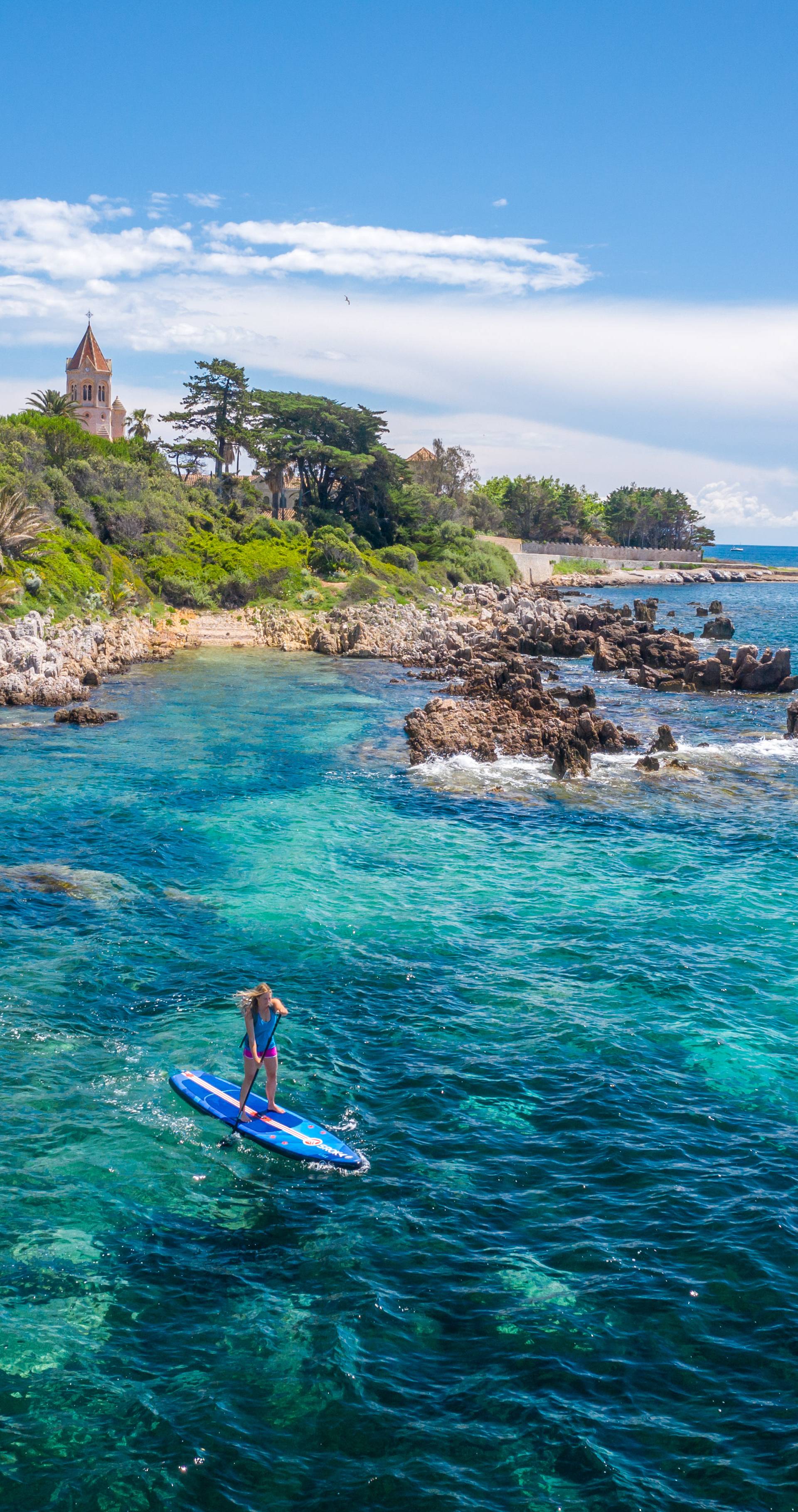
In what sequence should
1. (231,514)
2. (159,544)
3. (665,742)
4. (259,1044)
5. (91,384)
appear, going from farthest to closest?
(91,384) < (231,514) < (159,544) < (665,742) < (259,1044)

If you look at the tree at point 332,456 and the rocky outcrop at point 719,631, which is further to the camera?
the tree at point 332,456

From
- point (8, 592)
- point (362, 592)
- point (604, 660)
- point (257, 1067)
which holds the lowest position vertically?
point (257, 1067)

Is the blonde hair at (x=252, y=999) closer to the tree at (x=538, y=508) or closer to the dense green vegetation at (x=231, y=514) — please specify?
the dense green vegetation at (x=231, y=514)

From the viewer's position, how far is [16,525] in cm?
5772

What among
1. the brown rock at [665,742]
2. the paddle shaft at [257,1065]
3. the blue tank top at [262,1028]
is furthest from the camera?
the brown rock at [665,742]

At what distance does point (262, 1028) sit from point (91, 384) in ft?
347

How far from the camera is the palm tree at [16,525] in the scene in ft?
185

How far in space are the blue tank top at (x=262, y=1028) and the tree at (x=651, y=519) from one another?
180 meters

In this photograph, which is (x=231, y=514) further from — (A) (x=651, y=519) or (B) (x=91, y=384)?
(A) (x=651, y=519)

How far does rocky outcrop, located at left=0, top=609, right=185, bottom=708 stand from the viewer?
4594 cm

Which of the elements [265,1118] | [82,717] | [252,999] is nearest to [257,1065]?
[265,1118]

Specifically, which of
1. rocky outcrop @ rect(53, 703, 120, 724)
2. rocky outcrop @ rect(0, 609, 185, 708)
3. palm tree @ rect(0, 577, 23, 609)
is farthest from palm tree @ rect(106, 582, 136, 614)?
rocky outcrop @ rect(53, 703, 120, 724)

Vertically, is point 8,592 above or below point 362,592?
below

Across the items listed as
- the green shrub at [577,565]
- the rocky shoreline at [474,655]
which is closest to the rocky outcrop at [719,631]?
the rocky shoreline at [474,655]
